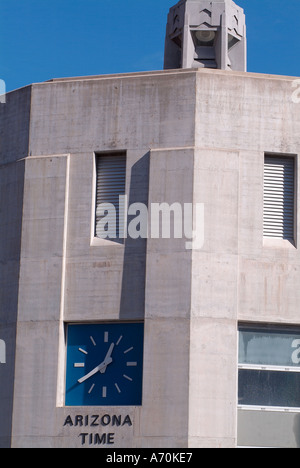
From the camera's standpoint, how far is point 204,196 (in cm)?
2975

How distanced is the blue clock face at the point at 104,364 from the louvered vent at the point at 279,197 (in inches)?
182

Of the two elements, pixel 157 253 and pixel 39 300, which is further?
pixel 39 300

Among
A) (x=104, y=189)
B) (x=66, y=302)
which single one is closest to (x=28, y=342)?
(x=66, y=302)

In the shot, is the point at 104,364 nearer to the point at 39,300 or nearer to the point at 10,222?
the point at 39,300

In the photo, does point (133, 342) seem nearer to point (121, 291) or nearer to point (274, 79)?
point (121, 291)

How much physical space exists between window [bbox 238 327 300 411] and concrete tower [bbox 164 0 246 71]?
991cm

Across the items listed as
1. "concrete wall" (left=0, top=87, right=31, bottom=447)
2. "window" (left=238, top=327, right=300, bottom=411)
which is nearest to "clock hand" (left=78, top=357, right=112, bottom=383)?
"concrete wall" (left=0, top=87, right=31, bottom=447)

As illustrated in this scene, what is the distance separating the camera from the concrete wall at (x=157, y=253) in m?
28.9

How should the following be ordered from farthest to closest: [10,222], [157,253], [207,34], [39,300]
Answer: [207,34]
[10,222]
[39,300]
[157,253]
